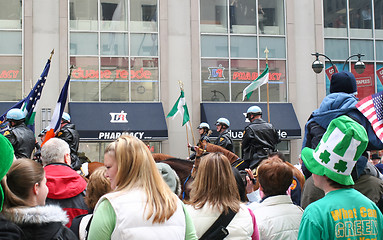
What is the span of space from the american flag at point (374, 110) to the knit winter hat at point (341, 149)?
5.44 ft

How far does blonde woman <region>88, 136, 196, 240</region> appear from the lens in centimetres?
339

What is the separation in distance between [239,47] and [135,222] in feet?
70.5

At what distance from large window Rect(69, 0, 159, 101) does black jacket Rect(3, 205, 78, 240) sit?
1982cm

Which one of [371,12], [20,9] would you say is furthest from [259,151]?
[371,12]

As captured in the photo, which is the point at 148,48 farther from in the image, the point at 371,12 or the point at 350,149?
the point at 350,149

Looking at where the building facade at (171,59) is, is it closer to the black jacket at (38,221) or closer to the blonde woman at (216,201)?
the blonde woman at (216,201)

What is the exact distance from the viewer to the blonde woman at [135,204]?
3.39 m

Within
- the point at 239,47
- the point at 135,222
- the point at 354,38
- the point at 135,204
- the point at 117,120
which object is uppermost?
the point at 354,38

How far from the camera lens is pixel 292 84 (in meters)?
24.7

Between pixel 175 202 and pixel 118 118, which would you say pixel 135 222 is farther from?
pixel 118 118

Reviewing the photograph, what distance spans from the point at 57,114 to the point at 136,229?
26.5ft

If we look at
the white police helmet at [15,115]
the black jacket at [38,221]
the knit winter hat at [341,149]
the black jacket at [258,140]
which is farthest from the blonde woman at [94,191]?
the black jacket at [258,140]

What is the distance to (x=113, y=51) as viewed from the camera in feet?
76.6

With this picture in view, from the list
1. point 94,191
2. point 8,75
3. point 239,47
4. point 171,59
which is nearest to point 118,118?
point 171,59
